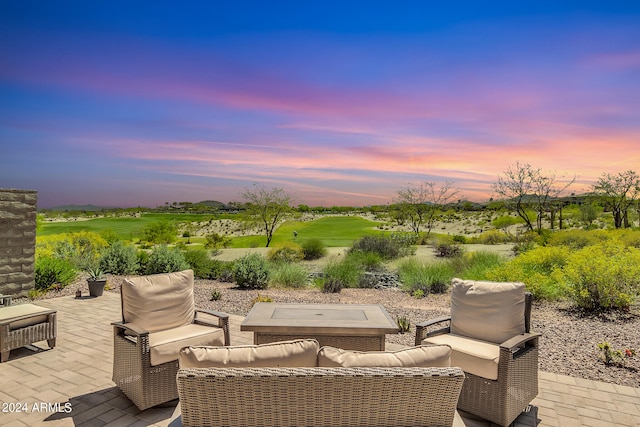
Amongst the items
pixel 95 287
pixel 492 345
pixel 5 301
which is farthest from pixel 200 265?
pixel 492 345

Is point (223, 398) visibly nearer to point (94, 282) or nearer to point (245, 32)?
point (94, 282)

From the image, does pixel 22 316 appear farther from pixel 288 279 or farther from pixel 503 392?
pixel 288 279

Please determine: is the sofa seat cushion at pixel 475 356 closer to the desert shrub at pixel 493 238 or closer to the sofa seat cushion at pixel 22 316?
the sofa seat cushion at pixel 22 316

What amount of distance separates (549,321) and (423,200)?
22.9 meters

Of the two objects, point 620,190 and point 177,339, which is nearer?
point 177,339

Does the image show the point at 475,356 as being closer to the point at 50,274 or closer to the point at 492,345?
the point at 492,345

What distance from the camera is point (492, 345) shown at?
11.7 feet

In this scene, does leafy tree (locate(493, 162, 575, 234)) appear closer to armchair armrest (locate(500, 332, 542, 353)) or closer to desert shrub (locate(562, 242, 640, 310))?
desert shrub (locate(562, 242, 640, 310))

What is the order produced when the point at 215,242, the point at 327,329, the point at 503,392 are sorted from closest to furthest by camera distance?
the point at 503,392
the point at 327,329
the point at 215,242

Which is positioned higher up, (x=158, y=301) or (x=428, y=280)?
(x=158, y=301)

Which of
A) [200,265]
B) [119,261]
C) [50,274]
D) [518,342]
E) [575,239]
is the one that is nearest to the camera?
[518,342]

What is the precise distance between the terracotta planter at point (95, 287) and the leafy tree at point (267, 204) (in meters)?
16.6

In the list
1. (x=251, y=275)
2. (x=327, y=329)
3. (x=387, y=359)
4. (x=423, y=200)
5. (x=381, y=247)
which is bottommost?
(x=381, y=247)

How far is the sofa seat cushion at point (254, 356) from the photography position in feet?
6.14
